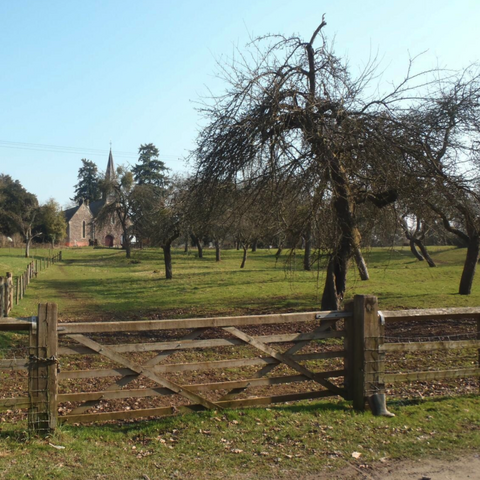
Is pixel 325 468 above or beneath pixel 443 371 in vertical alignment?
beneath

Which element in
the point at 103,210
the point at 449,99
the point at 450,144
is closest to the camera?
the point at 450,144

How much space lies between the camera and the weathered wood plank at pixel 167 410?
5.30 meters

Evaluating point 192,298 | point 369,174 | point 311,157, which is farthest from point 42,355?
point 192,298

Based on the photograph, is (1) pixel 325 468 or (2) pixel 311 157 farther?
(2) pixel 311 157

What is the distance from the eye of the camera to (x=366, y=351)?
5879 millimetres

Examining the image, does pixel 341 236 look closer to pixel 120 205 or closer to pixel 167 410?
pixel 167 410

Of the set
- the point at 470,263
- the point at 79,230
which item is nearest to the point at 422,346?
the point at 470,263

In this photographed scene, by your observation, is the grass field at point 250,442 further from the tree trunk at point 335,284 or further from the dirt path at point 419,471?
the tree trunk at point 335,284

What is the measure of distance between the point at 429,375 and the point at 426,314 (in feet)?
2.62

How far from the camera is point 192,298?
66.6 feet

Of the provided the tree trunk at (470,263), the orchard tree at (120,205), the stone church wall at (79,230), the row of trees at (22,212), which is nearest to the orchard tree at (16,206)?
the row of trees at (22,212)

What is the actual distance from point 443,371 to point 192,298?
48.4 feet

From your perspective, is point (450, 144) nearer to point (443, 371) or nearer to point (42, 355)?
point (443, 371)

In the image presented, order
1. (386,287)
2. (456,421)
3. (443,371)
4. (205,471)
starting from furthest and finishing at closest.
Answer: (386,287), (443,371), (456,421), (205,471)
